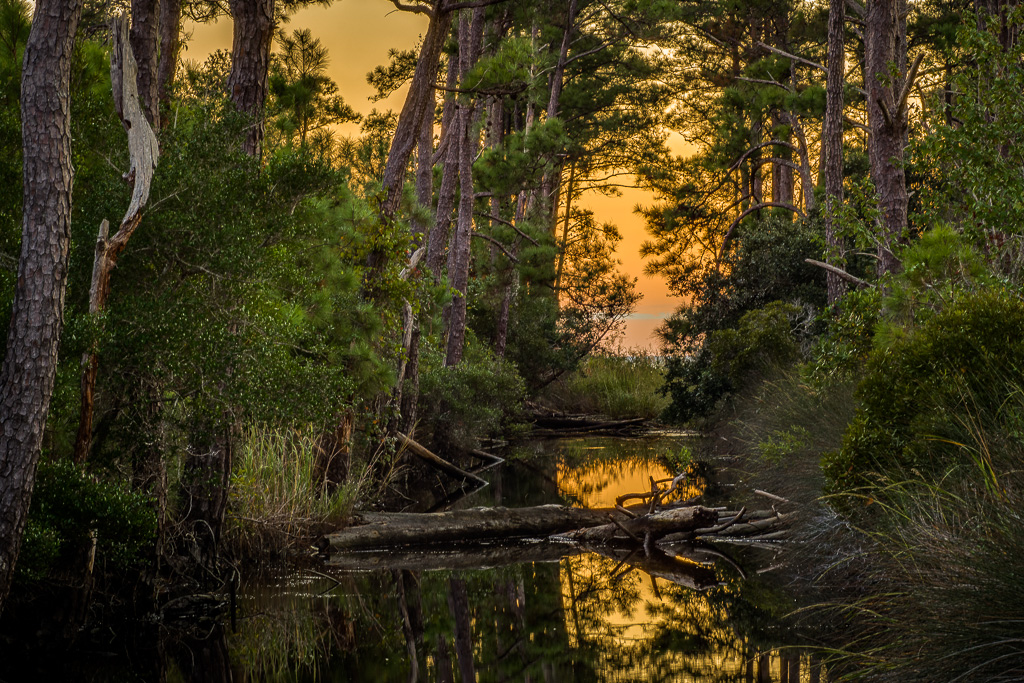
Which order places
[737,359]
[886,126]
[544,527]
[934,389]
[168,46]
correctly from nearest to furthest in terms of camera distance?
[934,389] < [544,527] < [168,46] < [886,126] < [737,359]

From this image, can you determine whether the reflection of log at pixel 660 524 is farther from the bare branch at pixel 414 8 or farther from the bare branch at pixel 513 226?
the bare branch at pixel 513 226

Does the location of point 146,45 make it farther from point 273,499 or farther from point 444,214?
point 444,214

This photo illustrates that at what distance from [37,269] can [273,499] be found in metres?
3.70

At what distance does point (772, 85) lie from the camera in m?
23.0

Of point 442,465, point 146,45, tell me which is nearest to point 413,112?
point 146,45

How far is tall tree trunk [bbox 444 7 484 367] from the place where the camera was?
1761 centimetres

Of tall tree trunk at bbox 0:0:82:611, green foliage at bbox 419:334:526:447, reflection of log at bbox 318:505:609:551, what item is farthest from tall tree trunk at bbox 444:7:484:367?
tall tree trunk at bbox 0:0:82:611

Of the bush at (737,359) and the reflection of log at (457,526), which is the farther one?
the bush at (737,359)

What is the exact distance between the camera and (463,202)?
59.7 feet

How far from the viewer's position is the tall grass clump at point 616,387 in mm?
24125

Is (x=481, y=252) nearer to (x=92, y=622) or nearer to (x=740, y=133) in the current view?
(x=740, y=133)

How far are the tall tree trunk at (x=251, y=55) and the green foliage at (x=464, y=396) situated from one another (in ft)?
22.9

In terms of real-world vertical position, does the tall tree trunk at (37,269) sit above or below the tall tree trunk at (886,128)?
below

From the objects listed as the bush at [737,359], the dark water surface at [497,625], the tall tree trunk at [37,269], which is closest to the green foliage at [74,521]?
the tall tree trunk at [37,269]
